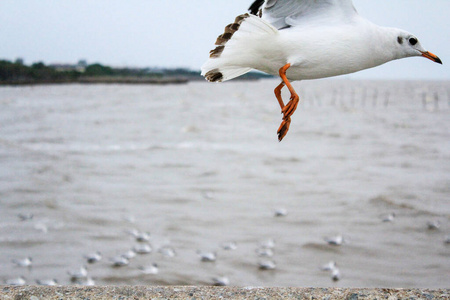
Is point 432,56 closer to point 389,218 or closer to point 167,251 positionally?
point 167,251

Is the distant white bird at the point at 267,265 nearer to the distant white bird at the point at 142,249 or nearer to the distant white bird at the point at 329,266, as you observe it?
the distant white bird at the point at 329,266

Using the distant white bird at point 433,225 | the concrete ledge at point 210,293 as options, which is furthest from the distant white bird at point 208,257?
the concrete ledge at point 210,293

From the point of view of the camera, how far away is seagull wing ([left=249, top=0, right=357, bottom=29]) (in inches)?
89.0

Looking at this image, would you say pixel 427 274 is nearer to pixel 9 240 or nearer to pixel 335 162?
pixel 9 240

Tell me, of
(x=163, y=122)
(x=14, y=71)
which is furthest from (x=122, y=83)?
(x=163, y=122)

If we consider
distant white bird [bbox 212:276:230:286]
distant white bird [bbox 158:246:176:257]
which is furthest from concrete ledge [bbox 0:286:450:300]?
distant white bird [bbox 158:246:176:257]

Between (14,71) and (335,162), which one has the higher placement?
(14,71)

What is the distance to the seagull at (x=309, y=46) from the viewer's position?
2.12 m

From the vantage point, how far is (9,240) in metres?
8.41

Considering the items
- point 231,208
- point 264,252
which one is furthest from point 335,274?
point 231,208

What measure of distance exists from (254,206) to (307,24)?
8.24 metres

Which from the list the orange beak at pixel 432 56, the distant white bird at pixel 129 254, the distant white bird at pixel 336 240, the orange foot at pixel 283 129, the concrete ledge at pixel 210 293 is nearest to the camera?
the orange foot at pixel 283 129

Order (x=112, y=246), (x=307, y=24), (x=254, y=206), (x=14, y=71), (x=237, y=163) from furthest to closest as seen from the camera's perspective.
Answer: (x=14, y=71) < (x=237, y=163) < (x=254, y=206) < (x=112, y=246) < (x=307, y=24)

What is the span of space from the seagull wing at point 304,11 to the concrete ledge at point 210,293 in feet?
4.96
